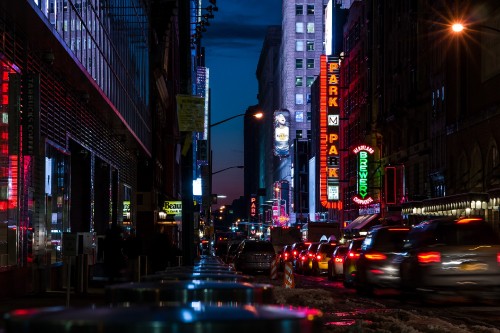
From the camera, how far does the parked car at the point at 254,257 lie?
4062cm

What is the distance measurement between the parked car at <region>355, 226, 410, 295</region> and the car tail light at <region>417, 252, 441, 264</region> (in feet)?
9.66

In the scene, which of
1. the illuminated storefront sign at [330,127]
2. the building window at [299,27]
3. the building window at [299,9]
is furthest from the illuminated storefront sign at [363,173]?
the building window at [299,9]

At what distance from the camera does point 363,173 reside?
6894 centimetres

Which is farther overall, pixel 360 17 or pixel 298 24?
pixel 298 24

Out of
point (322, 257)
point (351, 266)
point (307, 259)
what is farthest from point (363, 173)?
point (351, 266)

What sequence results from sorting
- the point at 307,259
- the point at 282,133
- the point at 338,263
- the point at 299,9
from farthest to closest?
the point at 299,9, the point at 282,133, the point at 307,259, the point at 338,263

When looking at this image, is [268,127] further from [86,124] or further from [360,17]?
[86,124]

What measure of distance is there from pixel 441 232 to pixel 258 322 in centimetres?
1691

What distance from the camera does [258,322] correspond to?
10.0 ft

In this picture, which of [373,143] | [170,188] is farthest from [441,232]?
[170,188]

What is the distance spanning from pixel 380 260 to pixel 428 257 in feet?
13.8

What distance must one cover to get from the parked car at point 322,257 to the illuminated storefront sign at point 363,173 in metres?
28.7

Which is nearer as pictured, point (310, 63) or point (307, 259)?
point (307, 259)

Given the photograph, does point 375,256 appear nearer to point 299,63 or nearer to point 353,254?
point 353,254
